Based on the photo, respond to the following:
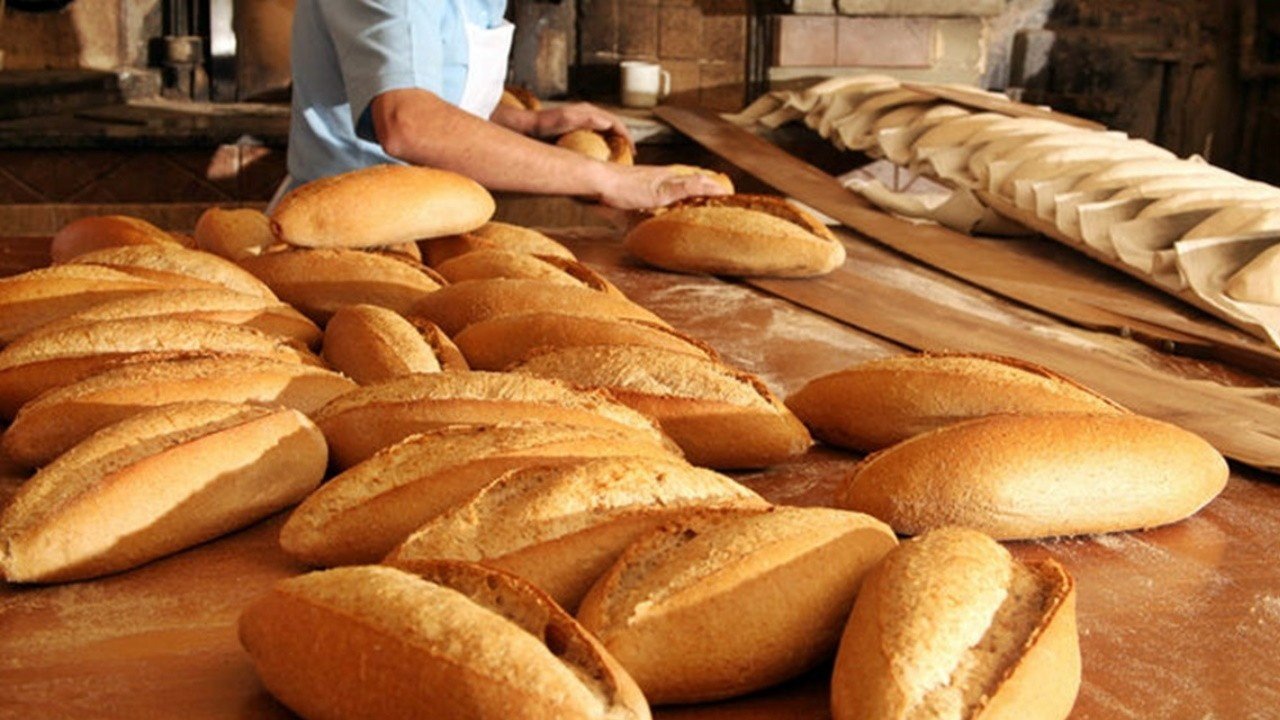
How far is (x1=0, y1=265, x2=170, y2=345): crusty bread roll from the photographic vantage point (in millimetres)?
1621

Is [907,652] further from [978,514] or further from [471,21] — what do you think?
[471,21]

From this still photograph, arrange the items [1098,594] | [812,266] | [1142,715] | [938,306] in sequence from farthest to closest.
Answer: [812,266]
[938,306]
[1098,594]
[1142,715]

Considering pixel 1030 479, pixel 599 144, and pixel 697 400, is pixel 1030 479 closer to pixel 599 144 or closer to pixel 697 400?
pixel 697 400

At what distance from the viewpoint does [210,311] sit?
1555 millimetres

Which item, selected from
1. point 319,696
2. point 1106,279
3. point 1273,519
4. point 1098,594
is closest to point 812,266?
point 1106,279

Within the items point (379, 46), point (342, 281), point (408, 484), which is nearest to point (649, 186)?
point (379, 46)

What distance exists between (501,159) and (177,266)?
1.33 metres

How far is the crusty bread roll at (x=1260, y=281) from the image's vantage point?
2096mm

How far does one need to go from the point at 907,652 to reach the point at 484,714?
255 mm

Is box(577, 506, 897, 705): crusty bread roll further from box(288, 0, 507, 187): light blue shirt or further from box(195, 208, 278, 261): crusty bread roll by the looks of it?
box(288, 0, 507, 187): light blue shirt

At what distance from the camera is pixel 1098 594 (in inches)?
43.3

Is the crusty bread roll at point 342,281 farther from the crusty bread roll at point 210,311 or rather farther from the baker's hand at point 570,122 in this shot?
the baker's hand at point 570,122

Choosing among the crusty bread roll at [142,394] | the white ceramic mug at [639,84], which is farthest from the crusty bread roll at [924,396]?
the white ceramic mug at [639,84]

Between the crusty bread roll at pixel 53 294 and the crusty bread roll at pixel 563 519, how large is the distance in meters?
0.78
